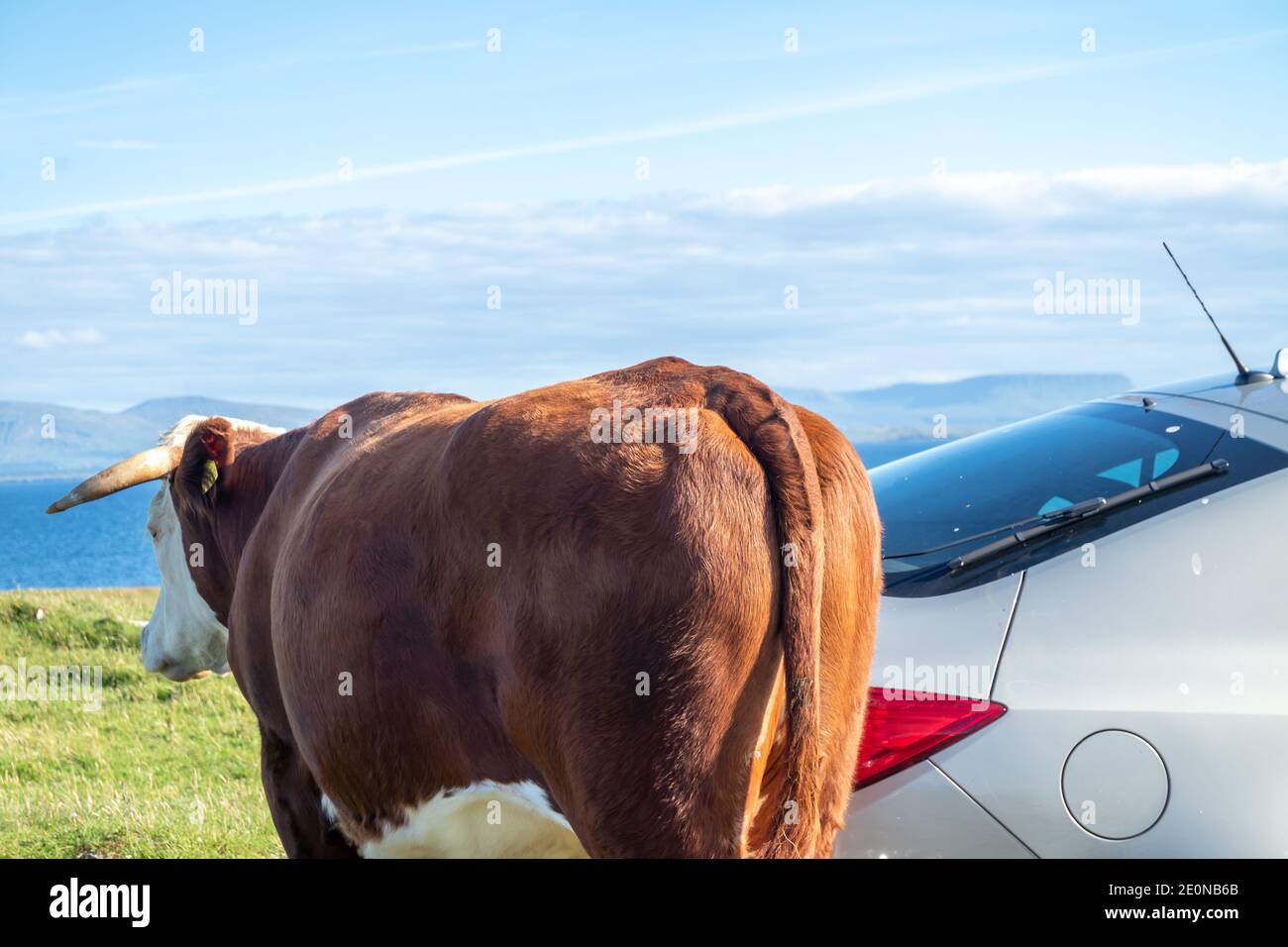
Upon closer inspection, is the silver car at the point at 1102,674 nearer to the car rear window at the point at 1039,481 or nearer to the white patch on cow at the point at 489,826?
the car rear window at the point at 1039,481

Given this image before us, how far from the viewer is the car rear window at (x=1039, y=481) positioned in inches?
123

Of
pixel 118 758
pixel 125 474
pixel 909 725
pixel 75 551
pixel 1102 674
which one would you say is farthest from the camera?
pixel 75 551

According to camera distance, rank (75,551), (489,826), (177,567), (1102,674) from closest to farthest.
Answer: (1102,674) → (489,826) → (177,567) → (75,551)

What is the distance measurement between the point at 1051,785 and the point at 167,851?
4.58 meters

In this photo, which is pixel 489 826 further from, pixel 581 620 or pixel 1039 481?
pixel 1039 481

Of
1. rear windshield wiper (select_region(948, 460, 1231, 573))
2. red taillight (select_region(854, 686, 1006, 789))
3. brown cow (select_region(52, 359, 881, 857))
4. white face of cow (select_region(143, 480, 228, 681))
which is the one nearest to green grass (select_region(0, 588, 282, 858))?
white face of cow (select_region(143, 480, 228, 681))

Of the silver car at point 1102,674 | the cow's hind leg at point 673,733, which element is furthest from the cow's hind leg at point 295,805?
the silver car at point 1102,674

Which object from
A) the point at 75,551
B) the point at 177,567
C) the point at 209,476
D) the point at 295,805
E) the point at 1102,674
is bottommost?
the point at 75,551

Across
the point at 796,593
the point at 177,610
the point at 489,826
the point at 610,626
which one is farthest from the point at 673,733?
the point at 177,610

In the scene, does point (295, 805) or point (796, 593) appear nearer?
point (796, 593)

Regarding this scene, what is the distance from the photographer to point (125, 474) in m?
5.39

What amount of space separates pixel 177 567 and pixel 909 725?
A: 424 centimetres

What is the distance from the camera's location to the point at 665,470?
280 cm

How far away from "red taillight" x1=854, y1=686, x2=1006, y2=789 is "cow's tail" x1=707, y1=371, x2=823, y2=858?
27 centimetres
